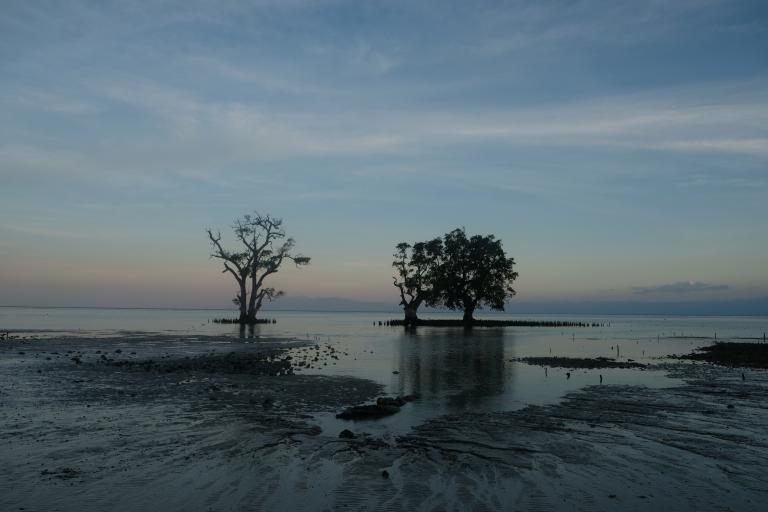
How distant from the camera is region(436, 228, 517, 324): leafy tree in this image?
306 ft

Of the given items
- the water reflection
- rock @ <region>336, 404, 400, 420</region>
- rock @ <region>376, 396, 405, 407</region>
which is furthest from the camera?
the water reflection

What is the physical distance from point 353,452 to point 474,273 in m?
82.8

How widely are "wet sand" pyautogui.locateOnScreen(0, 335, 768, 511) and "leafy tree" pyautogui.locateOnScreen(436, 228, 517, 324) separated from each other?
232ft

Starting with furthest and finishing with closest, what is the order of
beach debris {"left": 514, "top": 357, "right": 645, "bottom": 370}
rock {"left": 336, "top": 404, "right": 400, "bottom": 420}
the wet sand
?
beach debris {"left": 514, "top": 357, "right": 645, "bottom": 370} → rock {"left": 336, "top": 404, "right": 400, "bottom": 420} → the wet sand

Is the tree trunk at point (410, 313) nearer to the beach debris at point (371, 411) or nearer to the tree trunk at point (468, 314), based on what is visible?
the tree trunk at point (468, 314)

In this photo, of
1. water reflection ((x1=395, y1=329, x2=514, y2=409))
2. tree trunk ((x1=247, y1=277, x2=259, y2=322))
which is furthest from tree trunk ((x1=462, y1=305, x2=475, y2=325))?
water reflection ((x1=395, y1=329, x2=514, y2=409))

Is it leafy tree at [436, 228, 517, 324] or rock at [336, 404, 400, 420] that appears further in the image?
leafy tree at [436, 228, 517, 324]

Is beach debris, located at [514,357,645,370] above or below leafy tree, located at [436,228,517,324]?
below

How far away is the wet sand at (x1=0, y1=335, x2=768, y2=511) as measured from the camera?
9.74 m

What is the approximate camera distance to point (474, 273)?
9388 cm

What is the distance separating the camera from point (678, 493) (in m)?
10.3

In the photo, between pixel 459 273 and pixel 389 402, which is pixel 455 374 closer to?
pixel 389 402

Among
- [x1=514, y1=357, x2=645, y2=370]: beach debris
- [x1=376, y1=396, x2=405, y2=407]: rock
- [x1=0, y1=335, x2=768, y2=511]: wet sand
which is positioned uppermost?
[x1=376, y1=396, x2=405, y2=407]: rock

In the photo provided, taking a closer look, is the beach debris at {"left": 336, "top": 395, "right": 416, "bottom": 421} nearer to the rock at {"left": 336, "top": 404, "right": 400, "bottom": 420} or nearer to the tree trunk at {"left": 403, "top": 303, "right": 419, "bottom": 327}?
the rock at {"left": 336, "top": 404, "right": 400, "bottom": 420}
